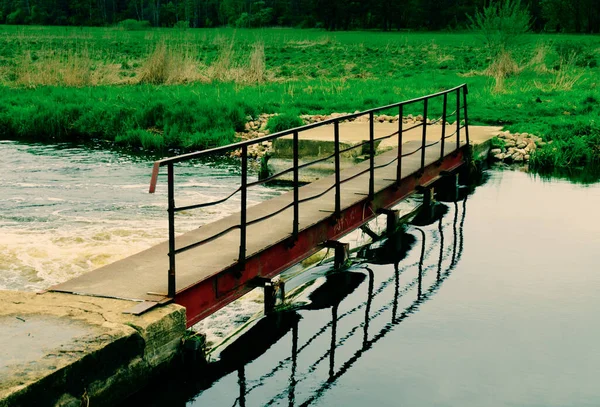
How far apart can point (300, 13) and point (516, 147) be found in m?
96.6

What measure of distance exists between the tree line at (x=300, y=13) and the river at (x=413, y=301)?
220 feet

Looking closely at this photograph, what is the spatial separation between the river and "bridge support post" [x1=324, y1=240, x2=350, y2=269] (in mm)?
177

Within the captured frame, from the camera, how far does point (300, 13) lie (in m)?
112

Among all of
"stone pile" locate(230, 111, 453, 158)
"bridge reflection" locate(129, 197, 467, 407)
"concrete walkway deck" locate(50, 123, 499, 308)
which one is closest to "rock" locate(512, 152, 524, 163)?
"stone pile" locate(230, 111, 453, 158)

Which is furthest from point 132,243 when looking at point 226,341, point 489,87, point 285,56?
point 285,56

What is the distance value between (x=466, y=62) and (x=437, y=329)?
1255 inches

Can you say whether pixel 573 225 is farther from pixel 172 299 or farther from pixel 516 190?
pixel 172 299

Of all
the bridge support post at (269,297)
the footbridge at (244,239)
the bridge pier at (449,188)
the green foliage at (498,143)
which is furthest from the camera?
the green foliage at (498,143)

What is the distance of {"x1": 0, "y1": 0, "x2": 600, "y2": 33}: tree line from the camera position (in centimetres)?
8212

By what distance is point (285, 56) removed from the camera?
45250 millimetres

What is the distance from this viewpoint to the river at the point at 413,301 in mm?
6938

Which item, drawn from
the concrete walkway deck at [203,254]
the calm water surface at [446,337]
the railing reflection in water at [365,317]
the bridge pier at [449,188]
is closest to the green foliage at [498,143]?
the bridge pier at [449,188]

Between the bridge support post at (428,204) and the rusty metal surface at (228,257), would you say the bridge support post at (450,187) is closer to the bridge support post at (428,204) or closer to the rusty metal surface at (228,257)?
the bridge support post at (428,204)


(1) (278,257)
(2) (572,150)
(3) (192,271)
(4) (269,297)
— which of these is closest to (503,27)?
(2) (572,150)
